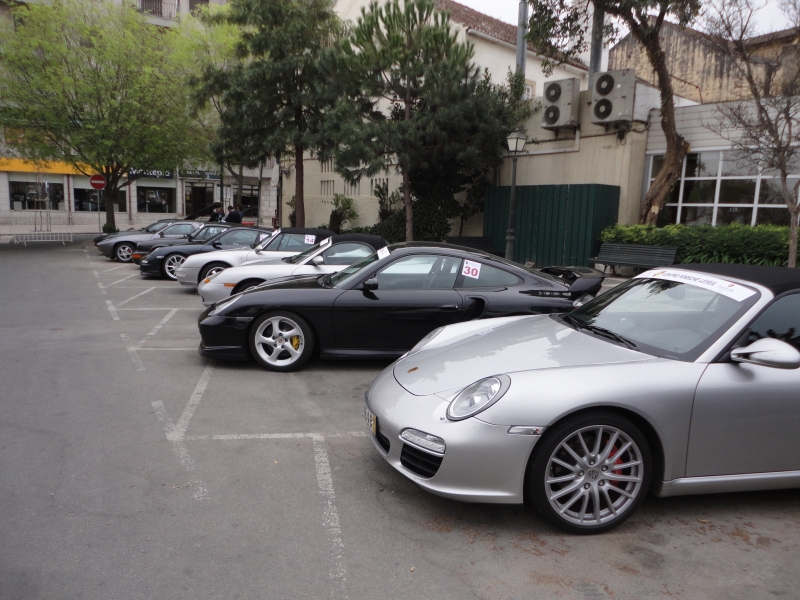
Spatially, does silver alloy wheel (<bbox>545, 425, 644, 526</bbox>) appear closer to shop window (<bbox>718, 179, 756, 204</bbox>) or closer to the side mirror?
the side mirror

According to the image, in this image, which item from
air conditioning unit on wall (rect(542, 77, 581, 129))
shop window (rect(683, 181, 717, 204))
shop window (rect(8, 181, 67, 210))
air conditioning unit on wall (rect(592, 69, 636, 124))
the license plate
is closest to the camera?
the license plate

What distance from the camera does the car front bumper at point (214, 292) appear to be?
845cm

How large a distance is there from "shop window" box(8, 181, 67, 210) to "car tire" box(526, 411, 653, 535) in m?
40.2

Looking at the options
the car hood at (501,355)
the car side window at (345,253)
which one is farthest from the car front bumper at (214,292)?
the car hood at (501,355)

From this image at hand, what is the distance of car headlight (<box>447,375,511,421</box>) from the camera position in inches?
130

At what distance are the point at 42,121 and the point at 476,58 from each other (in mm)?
16076

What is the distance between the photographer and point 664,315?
396cm

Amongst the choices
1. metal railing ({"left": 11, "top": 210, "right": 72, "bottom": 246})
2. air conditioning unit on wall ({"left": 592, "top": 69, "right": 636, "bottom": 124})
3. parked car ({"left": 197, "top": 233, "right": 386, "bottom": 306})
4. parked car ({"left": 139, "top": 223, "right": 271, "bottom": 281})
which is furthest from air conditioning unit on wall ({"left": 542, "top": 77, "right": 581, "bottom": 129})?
metal railing ({"left": 11, "top": 210, "right": 72, "bottom": 246})

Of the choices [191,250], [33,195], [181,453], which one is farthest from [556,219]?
[33,195]

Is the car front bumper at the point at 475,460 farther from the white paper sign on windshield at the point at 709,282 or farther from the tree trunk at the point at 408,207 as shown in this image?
the tree trunk at the point at 408,207

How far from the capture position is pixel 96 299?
37.1 feet

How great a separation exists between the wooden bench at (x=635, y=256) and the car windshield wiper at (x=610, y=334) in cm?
1086

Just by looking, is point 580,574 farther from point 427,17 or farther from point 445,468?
point 427,17

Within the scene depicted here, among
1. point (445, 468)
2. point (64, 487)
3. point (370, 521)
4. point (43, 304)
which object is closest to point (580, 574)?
point (445, 468)
